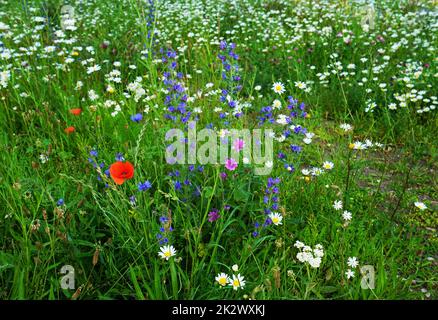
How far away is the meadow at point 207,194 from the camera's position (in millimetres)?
1723

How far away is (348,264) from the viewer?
1.82m

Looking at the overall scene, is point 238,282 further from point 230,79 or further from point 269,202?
point 230,79

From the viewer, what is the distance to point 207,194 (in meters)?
1.78

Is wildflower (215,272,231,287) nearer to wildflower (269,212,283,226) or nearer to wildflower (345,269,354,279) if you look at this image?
wildflower (269,212,283,226)

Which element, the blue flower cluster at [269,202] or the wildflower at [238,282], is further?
the blue flower cluster at [269,202]

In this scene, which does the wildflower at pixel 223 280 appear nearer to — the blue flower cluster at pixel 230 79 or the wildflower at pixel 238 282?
Answer: the wildflower at pixel 238 282

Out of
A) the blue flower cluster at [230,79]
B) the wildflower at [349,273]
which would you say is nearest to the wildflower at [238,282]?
the wildflower at [349,273]

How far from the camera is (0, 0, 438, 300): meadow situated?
172cm

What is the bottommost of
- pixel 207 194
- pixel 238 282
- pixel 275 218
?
pixel 238 282

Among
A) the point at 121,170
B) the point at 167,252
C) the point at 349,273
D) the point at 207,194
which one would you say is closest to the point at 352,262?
the point at 349,273

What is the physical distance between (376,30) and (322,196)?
11.0 ft

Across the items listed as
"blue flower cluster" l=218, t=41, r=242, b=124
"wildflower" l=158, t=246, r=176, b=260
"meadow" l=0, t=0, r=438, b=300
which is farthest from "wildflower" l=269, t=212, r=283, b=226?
"blue flower cluster" l=218, t=41, r=242, b=124

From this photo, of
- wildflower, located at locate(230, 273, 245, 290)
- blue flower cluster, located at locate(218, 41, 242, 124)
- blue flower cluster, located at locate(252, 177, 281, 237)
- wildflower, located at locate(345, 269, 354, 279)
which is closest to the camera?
wildflower, located at locate(230, 273, 245, 290)
